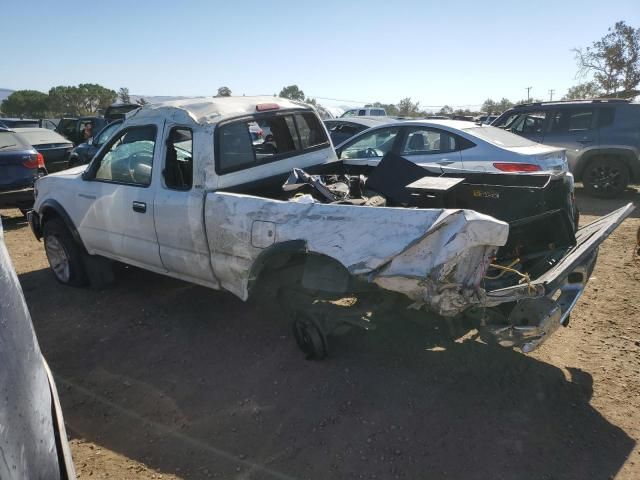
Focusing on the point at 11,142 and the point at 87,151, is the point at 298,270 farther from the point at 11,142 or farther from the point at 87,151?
the point at 87,151

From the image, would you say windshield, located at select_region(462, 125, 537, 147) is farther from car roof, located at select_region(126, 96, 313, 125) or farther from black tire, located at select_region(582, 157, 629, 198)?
car roof, located at select_region(126, 96, 313, 125)

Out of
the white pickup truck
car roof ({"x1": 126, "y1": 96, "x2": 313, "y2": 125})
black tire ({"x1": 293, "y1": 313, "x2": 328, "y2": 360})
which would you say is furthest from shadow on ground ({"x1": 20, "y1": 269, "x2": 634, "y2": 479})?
car roof ({"x1": 126, "y1": 96, "x2": 313, "y2": 125})

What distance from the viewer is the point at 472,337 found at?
154 inches

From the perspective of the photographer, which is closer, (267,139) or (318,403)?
(318,403)

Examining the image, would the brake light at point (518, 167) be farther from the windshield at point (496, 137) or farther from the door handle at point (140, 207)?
the door handle at point (140, 207)

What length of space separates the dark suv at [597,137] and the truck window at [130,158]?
26.4 feet

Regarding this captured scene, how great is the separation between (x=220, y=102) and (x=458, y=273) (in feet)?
9.21

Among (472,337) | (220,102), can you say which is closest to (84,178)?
(220,102)

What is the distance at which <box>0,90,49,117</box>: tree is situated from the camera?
45.3m

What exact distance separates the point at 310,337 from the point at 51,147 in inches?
451

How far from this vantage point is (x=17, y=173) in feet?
27.8

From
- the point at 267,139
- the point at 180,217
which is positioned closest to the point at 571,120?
the point at 267,139

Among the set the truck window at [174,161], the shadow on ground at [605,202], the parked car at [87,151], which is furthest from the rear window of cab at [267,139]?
the parked car at [87,151]

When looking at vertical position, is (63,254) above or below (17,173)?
below
